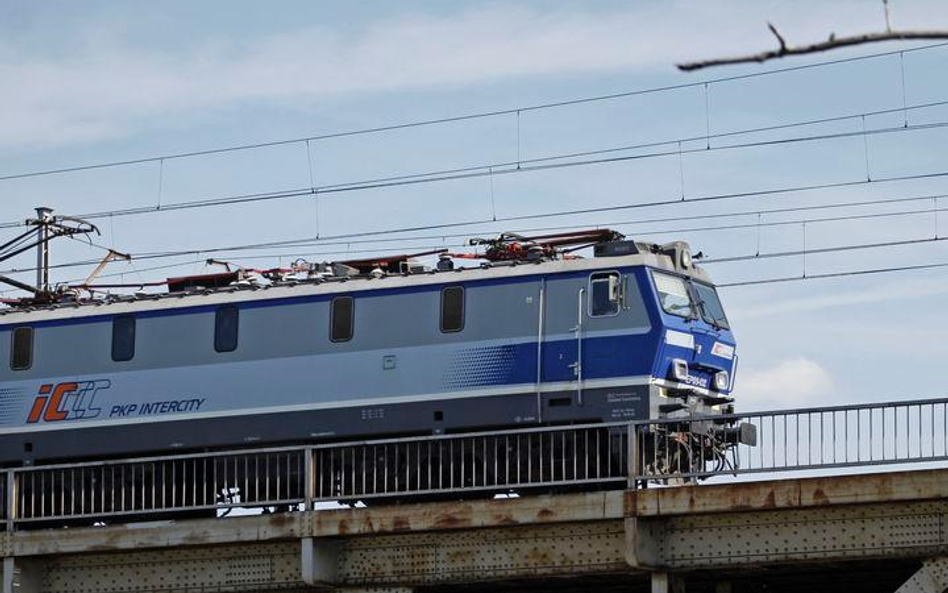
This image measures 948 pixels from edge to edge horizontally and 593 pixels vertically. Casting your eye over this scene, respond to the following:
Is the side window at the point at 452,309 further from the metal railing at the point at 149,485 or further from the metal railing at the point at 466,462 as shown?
the metal railing at the point at 149,485

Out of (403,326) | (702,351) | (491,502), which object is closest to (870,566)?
(491,502)

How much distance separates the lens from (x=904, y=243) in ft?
86.4

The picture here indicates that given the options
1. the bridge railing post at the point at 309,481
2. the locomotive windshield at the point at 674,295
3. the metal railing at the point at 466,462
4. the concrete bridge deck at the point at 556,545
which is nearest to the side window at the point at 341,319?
the metal railing at the point at 466,462

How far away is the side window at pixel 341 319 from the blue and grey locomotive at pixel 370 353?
4 centimetres

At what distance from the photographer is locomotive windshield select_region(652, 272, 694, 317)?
28545mm

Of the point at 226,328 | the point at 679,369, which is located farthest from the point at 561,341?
the point at 226,328

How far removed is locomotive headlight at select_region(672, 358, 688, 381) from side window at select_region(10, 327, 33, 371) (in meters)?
12.8

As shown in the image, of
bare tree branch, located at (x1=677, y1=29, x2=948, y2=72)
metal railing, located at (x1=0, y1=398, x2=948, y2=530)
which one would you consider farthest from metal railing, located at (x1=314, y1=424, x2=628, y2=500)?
bare tree branch, located at (x1=677, y1=29, x2=948, y2=72)

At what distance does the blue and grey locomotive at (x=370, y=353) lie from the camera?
27922 mm

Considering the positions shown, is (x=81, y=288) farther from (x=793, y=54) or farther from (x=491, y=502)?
(x=793, y=54)

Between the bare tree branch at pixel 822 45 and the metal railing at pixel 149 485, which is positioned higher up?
the bare tree branch at pixel 822 45

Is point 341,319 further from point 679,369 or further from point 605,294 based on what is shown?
point 679,369

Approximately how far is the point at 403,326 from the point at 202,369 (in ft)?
13.7

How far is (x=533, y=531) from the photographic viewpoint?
76.0 feet
